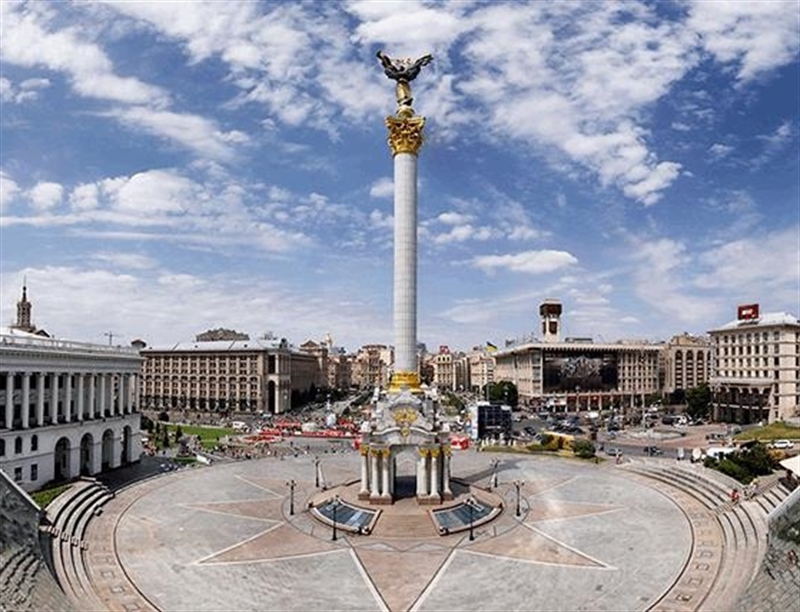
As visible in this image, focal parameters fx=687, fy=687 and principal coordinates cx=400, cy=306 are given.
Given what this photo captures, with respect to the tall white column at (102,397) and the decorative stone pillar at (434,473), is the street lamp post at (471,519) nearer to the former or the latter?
the decorative stone pillar at (434,473)

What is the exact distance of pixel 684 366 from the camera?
646 ft

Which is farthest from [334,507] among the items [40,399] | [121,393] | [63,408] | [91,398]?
[121,393]

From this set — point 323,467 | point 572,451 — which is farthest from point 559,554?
point 572,451

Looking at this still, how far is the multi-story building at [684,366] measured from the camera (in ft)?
643

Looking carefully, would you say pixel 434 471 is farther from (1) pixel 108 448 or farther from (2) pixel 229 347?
(2) pixel 229 347

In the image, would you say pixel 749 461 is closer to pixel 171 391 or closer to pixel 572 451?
pixel 572 451

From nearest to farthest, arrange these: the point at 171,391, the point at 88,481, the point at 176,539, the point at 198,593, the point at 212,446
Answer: the point at 198,593
the point at 176,539
the point at 88,481
the point at 212,446
the point at 171,391

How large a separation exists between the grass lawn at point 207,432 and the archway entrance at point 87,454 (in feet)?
76.8

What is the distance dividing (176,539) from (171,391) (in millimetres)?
138182

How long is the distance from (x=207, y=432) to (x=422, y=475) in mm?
71679

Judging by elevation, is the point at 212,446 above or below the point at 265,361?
below

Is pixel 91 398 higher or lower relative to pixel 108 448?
higher

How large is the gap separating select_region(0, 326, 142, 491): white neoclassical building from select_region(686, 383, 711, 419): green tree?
108718 mm

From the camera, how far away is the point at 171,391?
17625 centimetres
